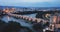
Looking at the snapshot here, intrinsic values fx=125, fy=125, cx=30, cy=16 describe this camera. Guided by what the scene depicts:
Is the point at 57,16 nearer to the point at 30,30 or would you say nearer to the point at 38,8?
the point at 38,8

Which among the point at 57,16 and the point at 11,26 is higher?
the point at 57,16

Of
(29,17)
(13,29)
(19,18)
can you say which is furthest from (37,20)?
(13,29)

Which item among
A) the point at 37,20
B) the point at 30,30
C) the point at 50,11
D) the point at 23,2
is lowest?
the point at 30,30

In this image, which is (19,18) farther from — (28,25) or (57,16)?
(57,16)

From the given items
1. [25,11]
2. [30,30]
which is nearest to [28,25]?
[30,30]

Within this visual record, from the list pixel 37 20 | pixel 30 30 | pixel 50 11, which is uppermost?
pixel 50 11

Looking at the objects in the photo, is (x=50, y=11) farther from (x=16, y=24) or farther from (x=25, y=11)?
(x=16, y=24)

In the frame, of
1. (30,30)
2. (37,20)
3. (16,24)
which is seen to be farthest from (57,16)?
(16,24)

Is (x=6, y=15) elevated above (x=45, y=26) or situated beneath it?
elevated above
